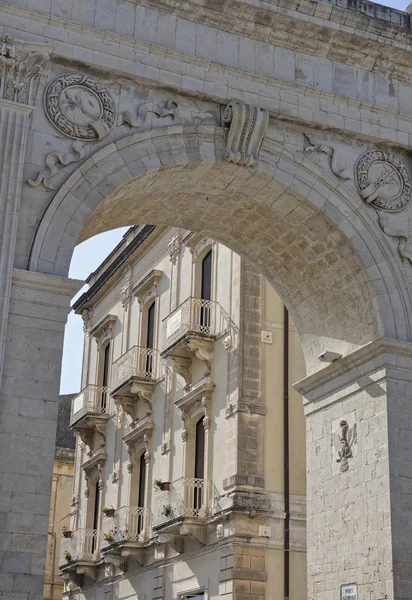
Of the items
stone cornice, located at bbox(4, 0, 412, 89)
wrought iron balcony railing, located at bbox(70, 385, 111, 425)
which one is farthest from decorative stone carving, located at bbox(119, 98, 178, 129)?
wrought iron balcony railing, located at bbox(70, 385, 111, 425)

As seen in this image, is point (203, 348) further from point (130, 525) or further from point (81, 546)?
point (81, 546)

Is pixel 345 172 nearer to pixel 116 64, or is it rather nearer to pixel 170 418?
pixel 116 64

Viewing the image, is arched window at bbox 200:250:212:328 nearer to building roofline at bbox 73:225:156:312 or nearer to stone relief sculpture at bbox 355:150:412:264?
building roofline at bbox 73:225:156:312

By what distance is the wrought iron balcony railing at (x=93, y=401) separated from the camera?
30.3 meters

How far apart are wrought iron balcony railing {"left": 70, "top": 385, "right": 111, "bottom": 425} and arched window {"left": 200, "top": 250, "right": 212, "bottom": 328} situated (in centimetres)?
678

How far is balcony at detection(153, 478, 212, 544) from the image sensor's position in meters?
21.7

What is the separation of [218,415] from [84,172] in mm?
9813

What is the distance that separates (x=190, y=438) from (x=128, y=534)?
3384 mm

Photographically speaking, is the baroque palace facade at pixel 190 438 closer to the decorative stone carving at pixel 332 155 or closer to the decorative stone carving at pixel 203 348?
the decorative stone carving at pixel 203 348

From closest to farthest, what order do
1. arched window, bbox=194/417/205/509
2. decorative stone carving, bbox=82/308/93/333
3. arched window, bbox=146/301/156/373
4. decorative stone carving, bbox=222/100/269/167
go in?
1. decorative stone carving, bbox=222/100/269/167
2. arched window, bbox=194/417/205/509
3. arched window, bbox=146/301/156/373
4. decorative stone carving, bbox=82/308/93/333

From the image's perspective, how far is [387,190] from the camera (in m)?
15.8

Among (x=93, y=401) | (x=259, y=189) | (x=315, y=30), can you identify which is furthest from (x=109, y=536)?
(x=315, y=30)

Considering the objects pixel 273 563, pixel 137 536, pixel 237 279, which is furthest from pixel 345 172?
pixel 137 536

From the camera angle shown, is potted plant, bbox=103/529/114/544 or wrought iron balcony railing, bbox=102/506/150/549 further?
potted plant, bbox=103/529/114/544
